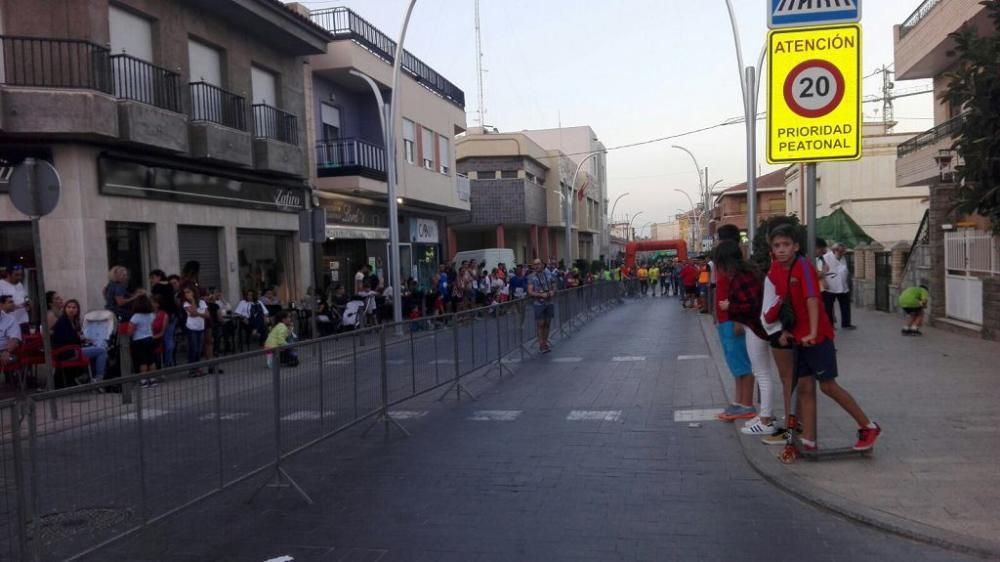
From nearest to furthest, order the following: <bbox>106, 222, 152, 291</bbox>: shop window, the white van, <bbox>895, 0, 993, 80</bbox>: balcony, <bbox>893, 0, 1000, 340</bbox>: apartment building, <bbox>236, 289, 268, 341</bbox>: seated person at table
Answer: <bbox>106, 222, 152, 291</bbox>: shop window
<bbox>893, 0, 1000, 340</bbox>: apartment building
<bbox>236, 289, 268, 341</bbox>: seated person at table
<bbox>895, 0, 993, 80</bbox>: balcony
the white van

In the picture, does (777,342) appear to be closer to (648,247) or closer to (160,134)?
(160,134)

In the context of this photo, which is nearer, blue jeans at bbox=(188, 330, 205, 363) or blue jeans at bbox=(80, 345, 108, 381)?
blue jeans at bbox=(80, 345, 108, 381)

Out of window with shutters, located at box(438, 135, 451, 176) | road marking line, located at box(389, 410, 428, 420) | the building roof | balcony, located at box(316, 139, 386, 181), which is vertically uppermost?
the building roof

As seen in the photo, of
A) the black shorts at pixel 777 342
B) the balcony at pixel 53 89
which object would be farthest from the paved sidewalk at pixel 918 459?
the balcony at pixel 53 89

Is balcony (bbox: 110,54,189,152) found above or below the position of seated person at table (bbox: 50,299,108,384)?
above

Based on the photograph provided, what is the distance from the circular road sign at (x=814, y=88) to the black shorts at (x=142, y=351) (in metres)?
9.12

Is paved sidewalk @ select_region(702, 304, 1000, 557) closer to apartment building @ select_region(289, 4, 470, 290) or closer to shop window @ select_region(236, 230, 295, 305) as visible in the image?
shop window @ select_region(236, 230, 295, 305)

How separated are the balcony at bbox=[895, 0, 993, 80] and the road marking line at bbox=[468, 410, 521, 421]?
48.1 feet

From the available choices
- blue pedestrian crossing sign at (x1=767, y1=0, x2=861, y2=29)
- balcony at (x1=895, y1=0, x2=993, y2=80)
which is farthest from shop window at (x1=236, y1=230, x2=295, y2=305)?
balcony at (x1=895, y1=0, x2=993, y2=80)

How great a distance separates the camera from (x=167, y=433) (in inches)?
192

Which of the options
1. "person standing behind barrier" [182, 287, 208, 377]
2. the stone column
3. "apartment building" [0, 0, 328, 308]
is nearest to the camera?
"apartment building" [0, 0, 328, 308]

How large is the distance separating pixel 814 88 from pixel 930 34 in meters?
16.6

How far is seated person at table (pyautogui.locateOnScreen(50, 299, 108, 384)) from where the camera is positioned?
36.0 feet

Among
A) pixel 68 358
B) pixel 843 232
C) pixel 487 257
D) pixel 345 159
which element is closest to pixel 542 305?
pixel 68 358
